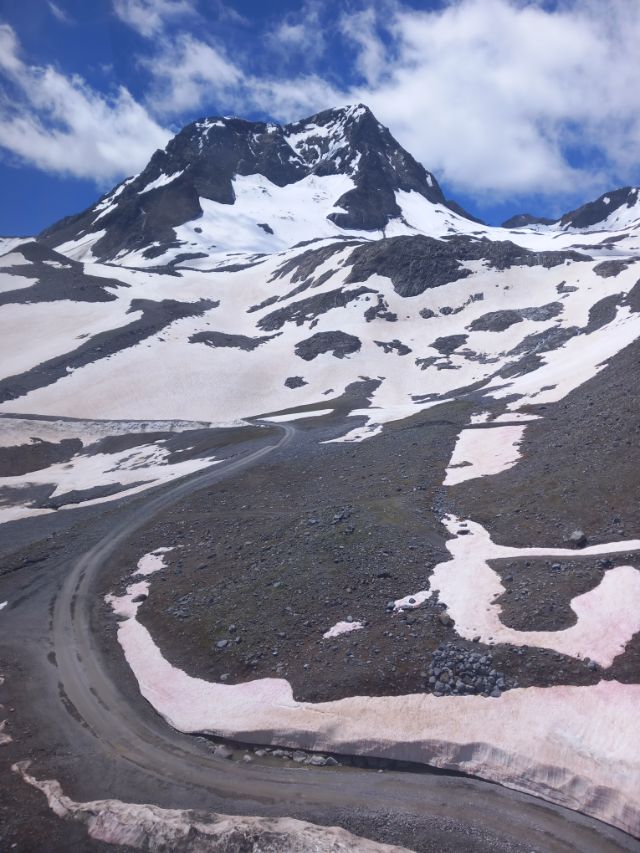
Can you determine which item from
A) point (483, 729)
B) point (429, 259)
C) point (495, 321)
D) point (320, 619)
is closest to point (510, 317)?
point (495, 321)

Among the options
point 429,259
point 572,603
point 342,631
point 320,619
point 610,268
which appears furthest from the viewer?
point 429,259

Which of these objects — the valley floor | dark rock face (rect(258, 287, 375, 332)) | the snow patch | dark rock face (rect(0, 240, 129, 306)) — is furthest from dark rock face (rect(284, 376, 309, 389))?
the snow patch

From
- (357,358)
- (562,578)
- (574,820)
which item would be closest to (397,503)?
(562,578)

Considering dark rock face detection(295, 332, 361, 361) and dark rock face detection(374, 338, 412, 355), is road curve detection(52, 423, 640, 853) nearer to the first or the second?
dark rock face detection(295, 332, 361, 361)

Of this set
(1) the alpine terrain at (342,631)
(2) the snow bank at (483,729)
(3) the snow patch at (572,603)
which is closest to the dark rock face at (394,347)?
(1) the alpine terrain at (342,631)

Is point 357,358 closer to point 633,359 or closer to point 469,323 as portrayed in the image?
point 469,323

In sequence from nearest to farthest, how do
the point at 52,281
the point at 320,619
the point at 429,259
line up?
the point at 320,619 → the point at 429,259 → the point at 52,281

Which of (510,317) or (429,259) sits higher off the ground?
(429,259)

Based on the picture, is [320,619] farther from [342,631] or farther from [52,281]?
[52,281]
